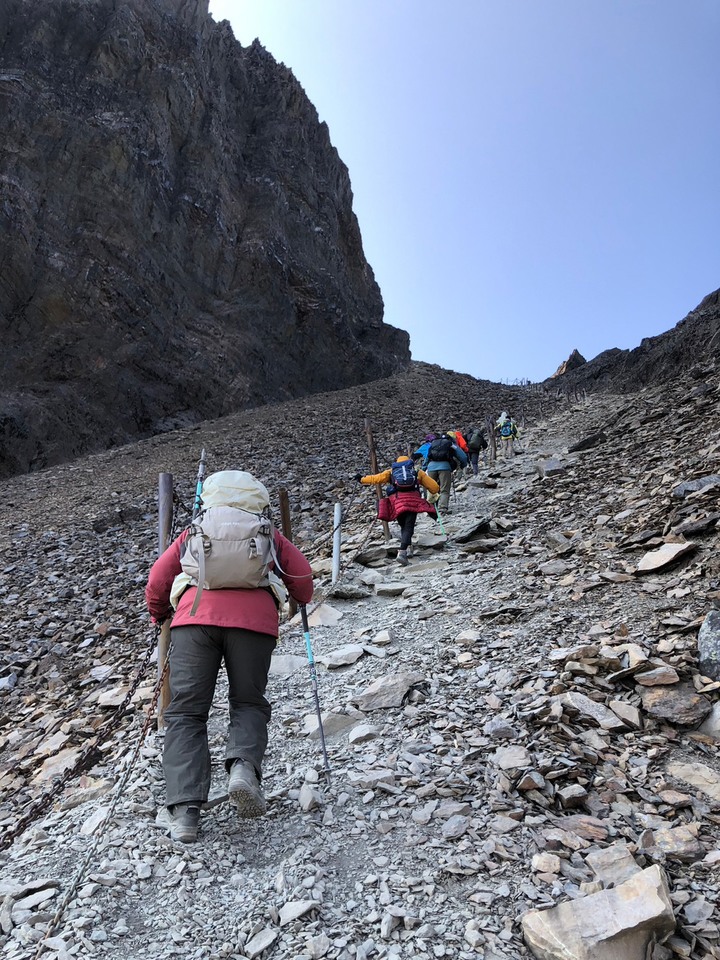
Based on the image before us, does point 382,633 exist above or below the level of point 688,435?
below

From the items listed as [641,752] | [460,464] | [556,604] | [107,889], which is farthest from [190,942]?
[460,464]

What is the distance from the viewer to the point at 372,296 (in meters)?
58.7

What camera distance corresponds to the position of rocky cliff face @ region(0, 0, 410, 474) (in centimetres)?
3042

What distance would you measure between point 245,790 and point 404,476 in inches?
260

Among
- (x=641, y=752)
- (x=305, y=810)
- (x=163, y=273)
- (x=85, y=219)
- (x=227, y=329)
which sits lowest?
(x=305, y=810)

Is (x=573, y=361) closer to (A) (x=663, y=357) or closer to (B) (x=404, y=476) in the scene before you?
(A) (x=663, y=357)

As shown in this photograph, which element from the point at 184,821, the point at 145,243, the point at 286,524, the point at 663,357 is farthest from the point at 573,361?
the point at 184,821

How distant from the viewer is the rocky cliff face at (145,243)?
99.8 ft

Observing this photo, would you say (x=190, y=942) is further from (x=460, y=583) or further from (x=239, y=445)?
(x=239, y=445)

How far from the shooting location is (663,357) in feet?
95.5

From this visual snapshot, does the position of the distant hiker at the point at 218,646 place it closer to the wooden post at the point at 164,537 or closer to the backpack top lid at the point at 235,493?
the backpack top lid at the point at 235,493

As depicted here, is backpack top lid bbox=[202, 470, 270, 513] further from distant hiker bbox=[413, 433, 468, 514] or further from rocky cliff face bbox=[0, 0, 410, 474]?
rocky cliff face bbox=[0, 0, 410, 474]

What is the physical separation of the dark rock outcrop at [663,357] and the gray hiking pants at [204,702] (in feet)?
62.3

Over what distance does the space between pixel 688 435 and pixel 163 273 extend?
33201 mm
